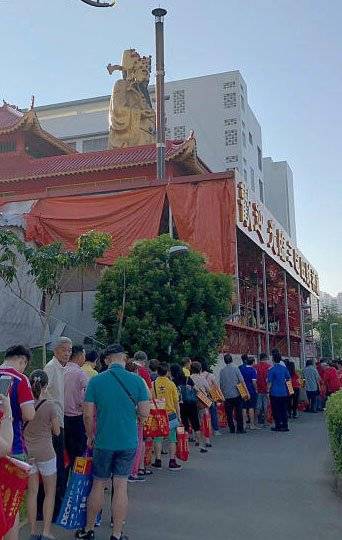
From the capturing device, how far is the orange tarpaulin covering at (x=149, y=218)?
15.8 m

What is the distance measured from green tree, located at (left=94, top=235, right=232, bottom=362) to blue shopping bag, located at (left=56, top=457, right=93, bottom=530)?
7842 mm

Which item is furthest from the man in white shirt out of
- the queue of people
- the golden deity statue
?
the golden deity statue

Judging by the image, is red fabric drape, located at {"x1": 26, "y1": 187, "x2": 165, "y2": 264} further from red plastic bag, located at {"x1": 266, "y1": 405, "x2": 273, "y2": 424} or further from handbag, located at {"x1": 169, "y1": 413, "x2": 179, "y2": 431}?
handbag, located at {"x1": 169, "y1": 413, "x2": 179, "y2": 431}

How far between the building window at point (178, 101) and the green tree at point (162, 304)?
38.4 metres

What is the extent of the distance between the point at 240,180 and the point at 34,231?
19.9 feet

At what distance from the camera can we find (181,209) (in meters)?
16.2

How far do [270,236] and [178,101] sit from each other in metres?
32.5

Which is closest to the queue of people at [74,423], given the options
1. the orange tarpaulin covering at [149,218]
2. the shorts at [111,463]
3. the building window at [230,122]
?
the shorts at [111,463]

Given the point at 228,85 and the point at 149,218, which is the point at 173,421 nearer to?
the point at 149,218

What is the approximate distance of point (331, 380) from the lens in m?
14.6

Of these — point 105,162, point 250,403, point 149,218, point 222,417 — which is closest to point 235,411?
point 250,403

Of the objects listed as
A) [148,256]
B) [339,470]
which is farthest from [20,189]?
[339,470]

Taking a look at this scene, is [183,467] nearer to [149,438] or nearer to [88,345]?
[149,438]

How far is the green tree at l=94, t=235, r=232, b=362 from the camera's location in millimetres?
12609
